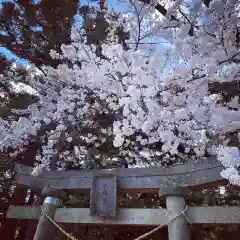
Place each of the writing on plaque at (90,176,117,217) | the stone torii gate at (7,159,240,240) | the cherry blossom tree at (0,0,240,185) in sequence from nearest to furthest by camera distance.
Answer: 1. the cherry blossom tree at (0,0,240,185)
2. the stone torii gate at (7,159,240,240)
3. the writing on plaque at (90,176,117,217)

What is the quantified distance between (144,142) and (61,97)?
1843 millimetres

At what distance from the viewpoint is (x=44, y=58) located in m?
6.02

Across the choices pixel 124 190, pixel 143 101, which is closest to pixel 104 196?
pixel 124 190

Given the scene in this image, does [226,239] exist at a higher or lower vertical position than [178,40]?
lower

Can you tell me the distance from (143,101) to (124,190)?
1.41m

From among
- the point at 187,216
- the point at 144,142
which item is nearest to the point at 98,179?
the point at 144,142

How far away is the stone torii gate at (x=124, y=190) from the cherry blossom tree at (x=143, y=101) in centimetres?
34

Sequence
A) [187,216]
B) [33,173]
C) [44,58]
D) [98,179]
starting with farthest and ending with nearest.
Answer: [44,58], [33,173], [98,179], [187,216]

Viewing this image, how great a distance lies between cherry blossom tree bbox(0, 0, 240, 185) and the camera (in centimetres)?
250

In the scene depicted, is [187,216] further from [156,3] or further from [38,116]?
[38,116]

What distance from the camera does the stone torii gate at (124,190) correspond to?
3.50 m

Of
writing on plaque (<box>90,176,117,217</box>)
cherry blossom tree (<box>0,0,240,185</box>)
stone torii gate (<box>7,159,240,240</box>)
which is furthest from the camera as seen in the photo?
writing on plaque (<box>90,176,117,217</box>)

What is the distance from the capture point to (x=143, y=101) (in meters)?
3.75

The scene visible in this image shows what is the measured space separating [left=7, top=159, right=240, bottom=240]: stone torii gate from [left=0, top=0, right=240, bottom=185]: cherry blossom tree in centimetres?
34
